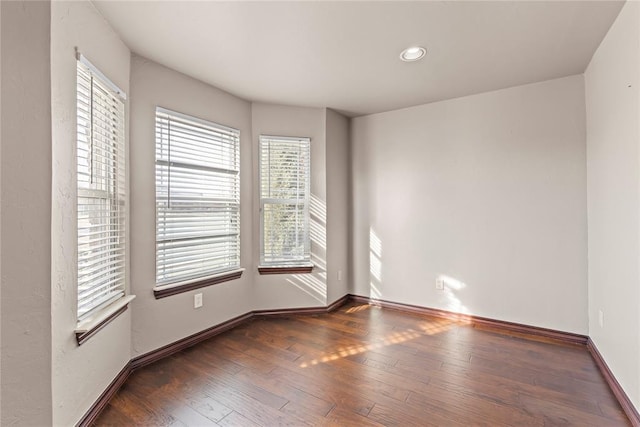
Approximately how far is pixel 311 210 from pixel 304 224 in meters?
0.18

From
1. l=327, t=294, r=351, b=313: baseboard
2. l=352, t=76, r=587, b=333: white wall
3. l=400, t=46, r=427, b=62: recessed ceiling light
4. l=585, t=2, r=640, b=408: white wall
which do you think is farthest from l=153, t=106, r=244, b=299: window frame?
l=585, t=2, r=640, b=408: white wall

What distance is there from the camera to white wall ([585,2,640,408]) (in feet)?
5.33

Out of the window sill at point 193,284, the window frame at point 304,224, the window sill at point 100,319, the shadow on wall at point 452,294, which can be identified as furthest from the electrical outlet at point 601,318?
the window sill at point 100,319

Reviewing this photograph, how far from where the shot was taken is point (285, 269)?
3.27 metres

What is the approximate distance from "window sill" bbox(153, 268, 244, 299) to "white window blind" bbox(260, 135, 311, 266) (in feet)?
1.29

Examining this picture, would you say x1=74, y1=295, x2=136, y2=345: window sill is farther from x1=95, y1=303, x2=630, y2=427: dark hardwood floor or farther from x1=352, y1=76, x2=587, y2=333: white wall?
x1=352, y1=76, x2=587, y2=333: white wall

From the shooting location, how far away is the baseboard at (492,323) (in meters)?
2.59

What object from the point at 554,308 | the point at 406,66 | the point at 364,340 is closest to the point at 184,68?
the point at 406,66

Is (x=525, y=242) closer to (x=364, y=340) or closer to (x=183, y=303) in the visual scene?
(x=364, y=340)

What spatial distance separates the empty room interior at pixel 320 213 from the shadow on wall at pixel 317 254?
1.0 inches

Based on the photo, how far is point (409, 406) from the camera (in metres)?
1.77

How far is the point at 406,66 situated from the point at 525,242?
1987 mm

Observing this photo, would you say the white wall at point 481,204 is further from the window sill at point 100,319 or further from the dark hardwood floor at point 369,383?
the window sill at point 100,319

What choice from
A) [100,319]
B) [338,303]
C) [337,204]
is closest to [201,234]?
[100,319]
